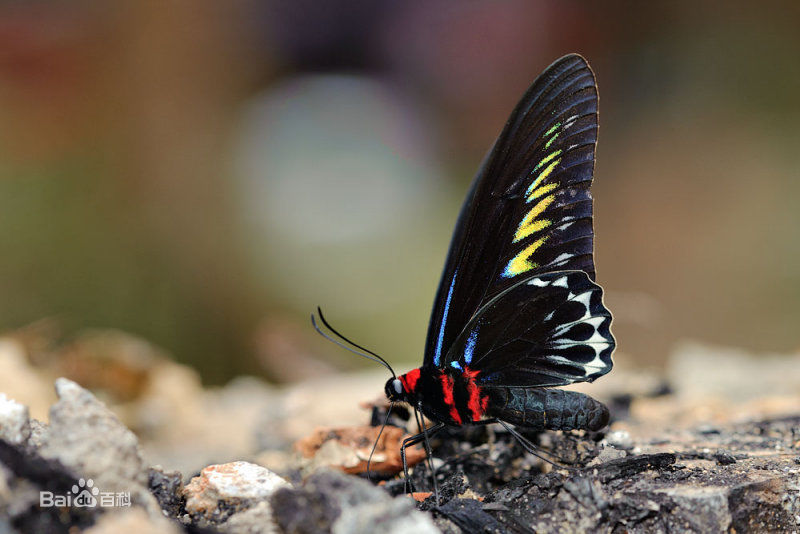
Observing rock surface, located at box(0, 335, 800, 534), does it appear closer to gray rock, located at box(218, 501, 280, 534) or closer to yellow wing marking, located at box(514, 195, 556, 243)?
gray rock, located at box(218, 501, 280, 534)

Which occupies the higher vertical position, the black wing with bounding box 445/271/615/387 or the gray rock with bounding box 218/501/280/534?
the black wing with bounding box 445/271/615/387

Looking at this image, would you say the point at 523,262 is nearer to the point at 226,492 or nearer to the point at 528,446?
the point at 528,446

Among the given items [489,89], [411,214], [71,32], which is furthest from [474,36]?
[71,32]

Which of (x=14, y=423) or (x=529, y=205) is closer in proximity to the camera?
(x=14, y=423)

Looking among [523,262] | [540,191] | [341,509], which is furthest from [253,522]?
[540,191]

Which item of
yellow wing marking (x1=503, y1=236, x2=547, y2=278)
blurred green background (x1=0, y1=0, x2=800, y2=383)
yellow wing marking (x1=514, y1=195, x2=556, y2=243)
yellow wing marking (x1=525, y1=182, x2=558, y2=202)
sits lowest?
yellow wing marking (x1=503, y1=236, x2=547, y2=278)

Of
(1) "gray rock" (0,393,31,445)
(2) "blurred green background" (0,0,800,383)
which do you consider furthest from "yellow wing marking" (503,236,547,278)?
(2) "blurred green background" (0,0,800,383)

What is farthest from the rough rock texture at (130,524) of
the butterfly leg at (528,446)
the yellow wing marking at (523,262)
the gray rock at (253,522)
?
the yellow wing marking at (523,262)

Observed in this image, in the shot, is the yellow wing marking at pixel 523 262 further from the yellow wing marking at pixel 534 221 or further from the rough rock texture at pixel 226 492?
the rough rock texture at pixel 226 492
